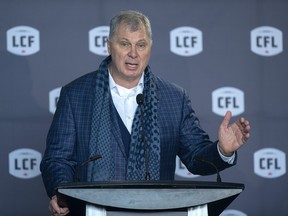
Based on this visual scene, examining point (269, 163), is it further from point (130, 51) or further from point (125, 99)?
point (130, 51)

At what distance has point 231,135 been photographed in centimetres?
259

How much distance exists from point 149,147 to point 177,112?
27 centimetres

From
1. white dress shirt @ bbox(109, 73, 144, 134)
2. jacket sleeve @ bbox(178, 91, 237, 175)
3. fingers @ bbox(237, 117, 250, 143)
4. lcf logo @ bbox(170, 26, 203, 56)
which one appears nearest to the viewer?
fingers @ bbox(237, 117, 250, 143)

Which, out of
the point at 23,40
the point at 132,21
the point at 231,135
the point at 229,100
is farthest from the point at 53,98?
the point at 231,135

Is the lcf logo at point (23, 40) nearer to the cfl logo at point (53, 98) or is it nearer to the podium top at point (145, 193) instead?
the cfl logo at point (53, 98)

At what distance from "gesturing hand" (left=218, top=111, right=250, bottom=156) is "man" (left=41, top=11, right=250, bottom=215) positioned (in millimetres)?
145

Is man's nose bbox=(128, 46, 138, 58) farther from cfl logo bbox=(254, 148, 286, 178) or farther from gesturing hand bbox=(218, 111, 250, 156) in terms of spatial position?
cfl logo bbox=(254, 148, 286, 178)

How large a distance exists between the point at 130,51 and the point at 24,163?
1.50 metres

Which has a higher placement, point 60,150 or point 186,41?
point 186,41

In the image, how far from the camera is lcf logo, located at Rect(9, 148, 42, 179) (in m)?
4.20

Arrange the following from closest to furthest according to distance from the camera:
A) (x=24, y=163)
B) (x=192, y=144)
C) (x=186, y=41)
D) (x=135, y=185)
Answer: (x=135, y=185) → (x=192, y=144) → (x=24, y=163) → (x=186, y=41)

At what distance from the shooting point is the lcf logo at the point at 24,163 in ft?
13.8

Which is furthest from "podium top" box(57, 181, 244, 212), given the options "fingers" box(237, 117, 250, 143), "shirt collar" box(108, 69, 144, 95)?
"shirt collar" box(108, 69, 144, 95)

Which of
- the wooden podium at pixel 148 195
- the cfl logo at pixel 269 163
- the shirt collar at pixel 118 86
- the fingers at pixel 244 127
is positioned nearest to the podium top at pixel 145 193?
the wooden podium at pixel 148 195
